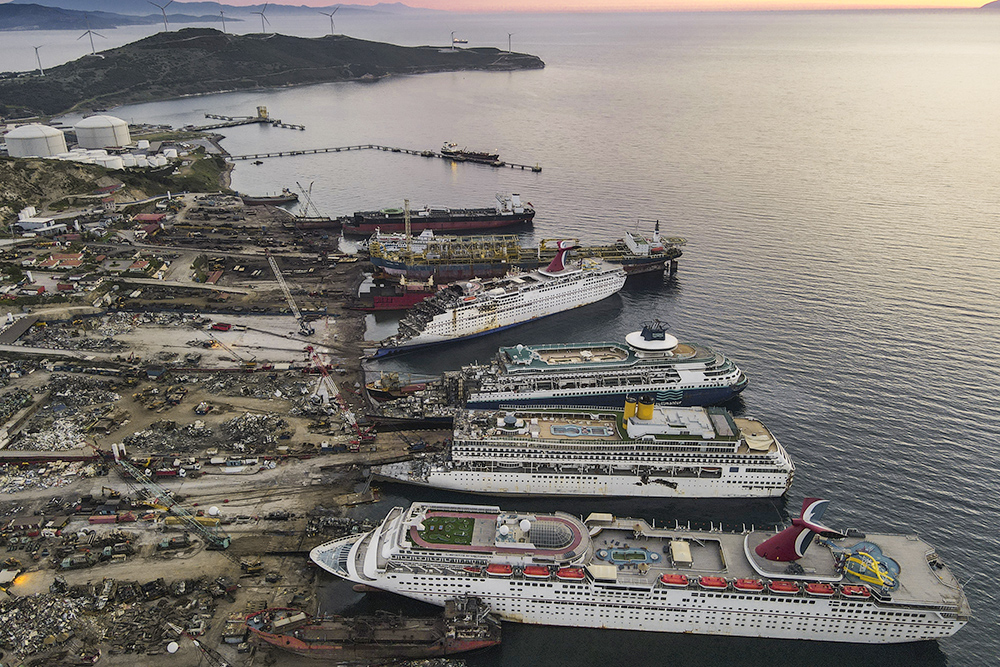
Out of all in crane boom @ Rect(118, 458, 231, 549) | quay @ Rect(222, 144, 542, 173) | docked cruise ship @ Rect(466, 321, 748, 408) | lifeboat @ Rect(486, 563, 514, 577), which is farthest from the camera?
quay @ Rect(222, 144, 542, 173)

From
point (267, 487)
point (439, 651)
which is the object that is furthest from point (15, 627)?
point (439, 651)

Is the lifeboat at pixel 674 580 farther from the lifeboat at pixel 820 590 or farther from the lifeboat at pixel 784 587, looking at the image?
the lifeboat at pixel 820 590

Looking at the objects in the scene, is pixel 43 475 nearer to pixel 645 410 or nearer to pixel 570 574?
pixel 570 574

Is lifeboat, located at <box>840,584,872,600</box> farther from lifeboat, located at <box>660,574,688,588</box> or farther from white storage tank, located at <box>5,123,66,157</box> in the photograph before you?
white storage tank, located at <box>5,123,66,157</box>

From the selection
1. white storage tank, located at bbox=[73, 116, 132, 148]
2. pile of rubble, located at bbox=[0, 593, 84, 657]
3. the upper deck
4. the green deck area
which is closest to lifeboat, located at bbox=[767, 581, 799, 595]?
the green deck area

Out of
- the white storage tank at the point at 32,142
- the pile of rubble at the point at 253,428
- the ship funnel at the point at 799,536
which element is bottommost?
the pile of rubble at the point at 253,428

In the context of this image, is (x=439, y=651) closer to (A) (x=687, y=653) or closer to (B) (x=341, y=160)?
(A) (x=687, y=653)

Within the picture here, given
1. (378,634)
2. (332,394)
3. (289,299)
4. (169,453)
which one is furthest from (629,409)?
(289,299)

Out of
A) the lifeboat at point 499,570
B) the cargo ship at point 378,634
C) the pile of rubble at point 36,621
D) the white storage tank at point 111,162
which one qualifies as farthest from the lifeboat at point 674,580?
the white storage tank at point 111,162
